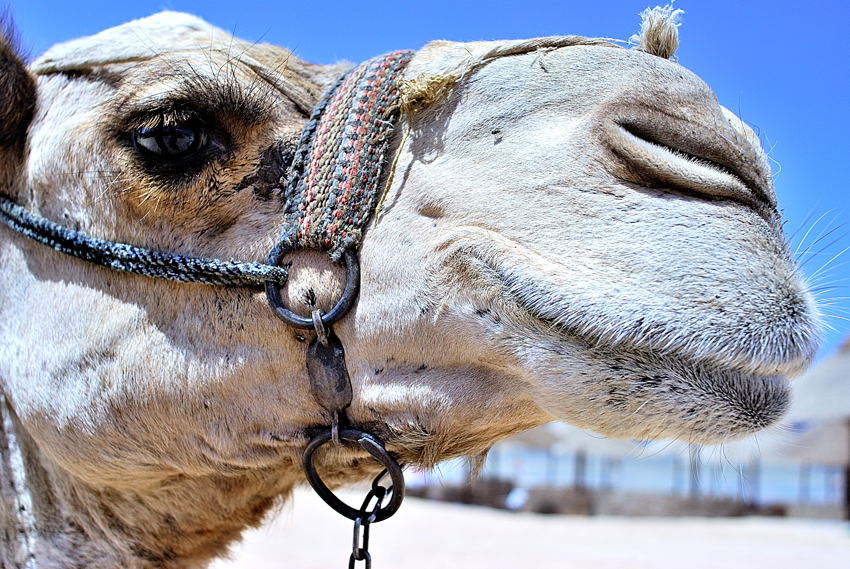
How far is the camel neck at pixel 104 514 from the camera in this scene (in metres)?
2.23

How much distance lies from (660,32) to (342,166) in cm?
83

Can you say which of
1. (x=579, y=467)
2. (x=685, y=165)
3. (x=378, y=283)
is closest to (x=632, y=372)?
(x=685, y=165)

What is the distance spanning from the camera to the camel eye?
2.05 m

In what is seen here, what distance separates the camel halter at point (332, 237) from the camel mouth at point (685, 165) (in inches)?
23.1

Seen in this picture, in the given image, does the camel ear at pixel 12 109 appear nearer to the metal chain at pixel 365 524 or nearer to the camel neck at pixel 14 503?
the camel neck at pixel 14 503

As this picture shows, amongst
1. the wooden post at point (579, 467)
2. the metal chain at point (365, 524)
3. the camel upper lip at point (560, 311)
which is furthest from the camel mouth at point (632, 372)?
the wooden post at point (579, 467)

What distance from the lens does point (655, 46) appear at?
1.92m

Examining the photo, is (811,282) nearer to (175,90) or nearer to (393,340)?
(393,340)

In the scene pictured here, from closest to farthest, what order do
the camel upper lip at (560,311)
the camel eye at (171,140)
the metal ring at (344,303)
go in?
the camel upper lip at (560,311) → the metal ring at (344,303) → the camel eye at (171,140)

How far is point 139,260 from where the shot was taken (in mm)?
2051

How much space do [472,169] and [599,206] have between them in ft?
1.07

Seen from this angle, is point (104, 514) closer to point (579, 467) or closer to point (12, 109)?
point (12, 109)

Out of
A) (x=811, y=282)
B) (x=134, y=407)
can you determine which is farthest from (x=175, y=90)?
(x=811, y=282)

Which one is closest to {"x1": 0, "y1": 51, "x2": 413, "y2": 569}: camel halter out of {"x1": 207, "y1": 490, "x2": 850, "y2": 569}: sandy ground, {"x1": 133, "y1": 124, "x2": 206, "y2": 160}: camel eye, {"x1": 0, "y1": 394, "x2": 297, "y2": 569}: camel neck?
{"x1": 133, "y1": 124, "x2": 206, "y2": 160}: camel eye
